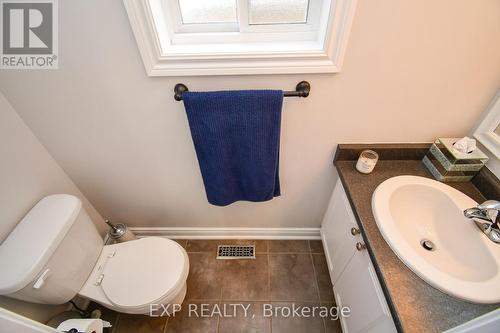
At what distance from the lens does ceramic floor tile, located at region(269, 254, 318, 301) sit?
137cm

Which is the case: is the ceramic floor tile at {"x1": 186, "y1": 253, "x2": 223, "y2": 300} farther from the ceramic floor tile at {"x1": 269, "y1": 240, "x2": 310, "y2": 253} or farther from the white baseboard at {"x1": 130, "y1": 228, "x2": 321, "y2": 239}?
the ceramic floor tile at {"x1": 269, "y1": 240, "x2": 310, "y2": 253}

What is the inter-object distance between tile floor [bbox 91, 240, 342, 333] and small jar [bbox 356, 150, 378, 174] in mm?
817

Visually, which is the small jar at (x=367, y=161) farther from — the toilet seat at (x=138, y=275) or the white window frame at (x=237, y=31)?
the toilet seat at (x=138, y=275)

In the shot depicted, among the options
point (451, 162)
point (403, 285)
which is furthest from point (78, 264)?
point (451, 162)

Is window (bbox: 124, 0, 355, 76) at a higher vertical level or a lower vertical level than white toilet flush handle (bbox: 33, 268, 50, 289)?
higher

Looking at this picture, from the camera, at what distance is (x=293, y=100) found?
0.93m

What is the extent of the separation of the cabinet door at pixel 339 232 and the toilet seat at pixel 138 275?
0.79 metres

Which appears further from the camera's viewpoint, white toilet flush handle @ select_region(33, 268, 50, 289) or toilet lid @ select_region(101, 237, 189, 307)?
toilet lid @ select_region(101, 237, 189, 307)

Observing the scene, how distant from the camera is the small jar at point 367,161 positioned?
38.6 inches

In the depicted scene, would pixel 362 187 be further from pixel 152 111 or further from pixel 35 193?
pixel 35 193

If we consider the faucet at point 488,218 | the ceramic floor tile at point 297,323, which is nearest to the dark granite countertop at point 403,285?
the faucet at point 488,218

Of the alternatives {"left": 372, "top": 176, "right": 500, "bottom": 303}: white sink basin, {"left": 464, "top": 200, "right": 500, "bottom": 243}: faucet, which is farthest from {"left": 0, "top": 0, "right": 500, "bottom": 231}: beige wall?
{"left": 464, "top": 200, "right": 500, "bottom": 243}: faucet

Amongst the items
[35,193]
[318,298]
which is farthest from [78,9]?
[318,298]

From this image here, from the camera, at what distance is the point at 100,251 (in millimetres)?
1169
